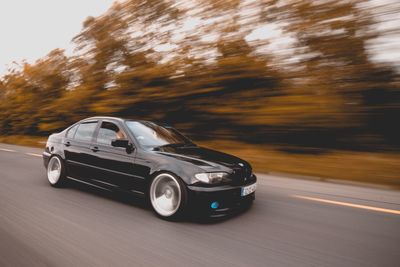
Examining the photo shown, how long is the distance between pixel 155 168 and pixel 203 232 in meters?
1.07

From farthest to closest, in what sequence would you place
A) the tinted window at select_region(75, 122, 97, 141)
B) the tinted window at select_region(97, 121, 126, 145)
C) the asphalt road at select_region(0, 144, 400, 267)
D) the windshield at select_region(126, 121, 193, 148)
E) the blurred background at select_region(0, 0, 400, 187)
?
the blurred background at select_region(0, 0, 400, 187) → the tinted window at select_region(75, 122, 97, 141) → the tinted window at select_region(97, 121, 126, 145) → the windshield at select_region(126, 121, 193, 148) → the asphalt road at select_region(0, 144, 400, 267)

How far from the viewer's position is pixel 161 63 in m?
12.1

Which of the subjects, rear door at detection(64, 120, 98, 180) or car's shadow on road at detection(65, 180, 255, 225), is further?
rear door at detection(64, 120, 98, 180)

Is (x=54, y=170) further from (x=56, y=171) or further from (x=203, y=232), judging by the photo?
(x=203, y=232)

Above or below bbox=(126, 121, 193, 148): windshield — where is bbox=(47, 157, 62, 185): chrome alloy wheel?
below

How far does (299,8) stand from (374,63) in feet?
8.91

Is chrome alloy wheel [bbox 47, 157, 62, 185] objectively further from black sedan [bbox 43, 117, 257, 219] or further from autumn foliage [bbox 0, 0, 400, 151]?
autumn foliage [bbox 0, 0, 400, 151]

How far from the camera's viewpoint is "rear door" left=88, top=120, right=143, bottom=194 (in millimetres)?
4243

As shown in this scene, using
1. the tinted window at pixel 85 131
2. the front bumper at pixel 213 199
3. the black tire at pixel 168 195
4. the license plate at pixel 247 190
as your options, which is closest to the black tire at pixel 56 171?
the tinted window at pixel 85 131

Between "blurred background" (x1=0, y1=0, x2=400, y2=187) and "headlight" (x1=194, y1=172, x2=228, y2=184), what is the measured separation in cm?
405

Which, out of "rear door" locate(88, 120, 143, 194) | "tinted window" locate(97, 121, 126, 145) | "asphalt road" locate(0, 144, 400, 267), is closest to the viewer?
"asphalt road" locate(0, 144, 400, 267)

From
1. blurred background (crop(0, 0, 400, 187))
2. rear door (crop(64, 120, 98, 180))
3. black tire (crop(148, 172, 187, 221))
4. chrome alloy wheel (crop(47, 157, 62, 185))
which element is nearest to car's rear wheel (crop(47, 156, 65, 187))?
chrome alloy wheel (crop(47, 157, 62, 185))

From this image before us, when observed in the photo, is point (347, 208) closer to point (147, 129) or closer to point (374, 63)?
point (147, 129)

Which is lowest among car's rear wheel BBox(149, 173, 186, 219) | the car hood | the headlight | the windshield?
car's rear wheel BBox(149, 173, 186, 219)
